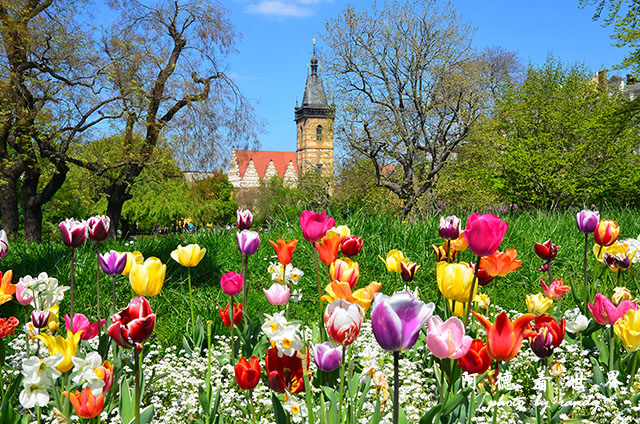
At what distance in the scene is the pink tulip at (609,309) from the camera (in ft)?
6.61

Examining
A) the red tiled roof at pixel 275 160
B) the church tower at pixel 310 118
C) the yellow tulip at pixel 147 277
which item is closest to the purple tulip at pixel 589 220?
the yellow tulip at pixel 147 277

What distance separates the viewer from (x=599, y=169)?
47.4 ft

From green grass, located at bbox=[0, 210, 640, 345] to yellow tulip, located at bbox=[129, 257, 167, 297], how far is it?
184cm

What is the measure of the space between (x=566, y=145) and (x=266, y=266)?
12613 mm

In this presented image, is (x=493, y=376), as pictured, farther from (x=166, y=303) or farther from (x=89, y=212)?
(x=89, y=212)

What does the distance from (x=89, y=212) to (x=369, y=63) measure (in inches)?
803

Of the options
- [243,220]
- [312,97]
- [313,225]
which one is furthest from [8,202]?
[312,97]

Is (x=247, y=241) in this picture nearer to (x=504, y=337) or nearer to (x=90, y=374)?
(x=90, y=374)

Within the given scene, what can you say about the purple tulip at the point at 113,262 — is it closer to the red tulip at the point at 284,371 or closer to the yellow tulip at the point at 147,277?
the yellow tulip at the point at 147,277

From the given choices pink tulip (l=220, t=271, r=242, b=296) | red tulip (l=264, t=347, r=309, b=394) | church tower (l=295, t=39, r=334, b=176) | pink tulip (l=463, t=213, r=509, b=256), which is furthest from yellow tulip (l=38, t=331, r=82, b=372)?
church tower (l=295, t=39, r=334, b=176)

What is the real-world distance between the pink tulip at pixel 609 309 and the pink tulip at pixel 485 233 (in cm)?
71

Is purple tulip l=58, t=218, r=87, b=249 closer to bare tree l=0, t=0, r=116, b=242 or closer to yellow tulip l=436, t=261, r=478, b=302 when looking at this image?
yellow tulip l=436, t=261, r=478, b=302

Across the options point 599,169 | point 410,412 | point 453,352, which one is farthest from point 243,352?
point 599,169

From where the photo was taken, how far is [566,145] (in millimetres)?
15336
